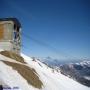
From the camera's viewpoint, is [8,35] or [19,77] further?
[8,35]

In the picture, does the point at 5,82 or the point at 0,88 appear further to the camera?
the point at 5,82

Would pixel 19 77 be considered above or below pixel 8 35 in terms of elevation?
below

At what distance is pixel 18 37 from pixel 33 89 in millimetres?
24881

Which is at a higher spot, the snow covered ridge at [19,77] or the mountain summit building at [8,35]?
the mountain summit building at [8,35]

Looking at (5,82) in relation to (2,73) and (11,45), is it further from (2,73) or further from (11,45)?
(11,45)

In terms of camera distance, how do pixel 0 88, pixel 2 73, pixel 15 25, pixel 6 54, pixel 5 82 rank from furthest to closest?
pixel 15 25
pixel 6 54
pixel 2 73
pixel 5 82
pixel 0 88

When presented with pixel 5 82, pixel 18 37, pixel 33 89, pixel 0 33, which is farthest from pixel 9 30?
pixel 5 82

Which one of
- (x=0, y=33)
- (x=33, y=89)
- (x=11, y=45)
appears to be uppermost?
(x=0, y=33)

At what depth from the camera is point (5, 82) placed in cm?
2191

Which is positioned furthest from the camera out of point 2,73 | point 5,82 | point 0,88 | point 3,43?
point 3,43

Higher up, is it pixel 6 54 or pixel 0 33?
pixel 0 33

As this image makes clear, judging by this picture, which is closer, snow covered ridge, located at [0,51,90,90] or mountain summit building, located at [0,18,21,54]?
snow covered ridge, located at [0,51,90,90]

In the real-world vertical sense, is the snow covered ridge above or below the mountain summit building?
below

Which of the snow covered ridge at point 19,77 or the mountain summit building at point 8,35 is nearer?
the snow covered ridge at point 19,77
